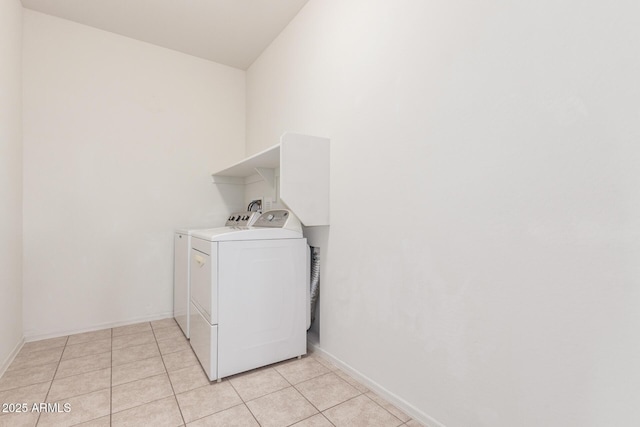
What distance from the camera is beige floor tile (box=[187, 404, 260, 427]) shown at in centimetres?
139

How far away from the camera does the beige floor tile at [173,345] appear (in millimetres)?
2182

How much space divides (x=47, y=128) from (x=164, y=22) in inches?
50.0

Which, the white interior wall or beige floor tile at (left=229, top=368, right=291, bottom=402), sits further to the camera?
the white interior wall

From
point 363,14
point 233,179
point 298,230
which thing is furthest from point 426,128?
point 233,179

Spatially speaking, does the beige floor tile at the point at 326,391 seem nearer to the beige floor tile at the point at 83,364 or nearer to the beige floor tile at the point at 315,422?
the beige floor tile at the point at 315,422

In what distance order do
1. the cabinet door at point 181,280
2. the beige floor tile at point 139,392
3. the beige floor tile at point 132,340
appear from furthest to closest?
1. the cabinet door at point 181,280
2. the beige floor tile at point 132,340
3. the beige floor tile at point 139,392

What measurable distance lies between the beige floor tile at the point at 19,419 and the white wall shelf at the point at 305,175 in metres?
1.61

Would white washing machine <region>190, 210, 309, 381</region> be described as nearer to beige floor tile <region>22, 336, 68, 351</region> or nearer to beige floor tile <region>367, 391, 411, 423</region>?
beige floor tile <region>367, 391, 411, 423</region>

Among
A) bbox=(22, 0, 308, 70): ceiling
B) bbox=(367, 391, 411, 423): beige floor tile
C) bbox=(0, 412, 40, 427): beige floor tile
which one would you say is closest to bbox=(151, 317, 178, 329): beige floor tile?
bbox=(0, 412, 40, 427): beige floor tile

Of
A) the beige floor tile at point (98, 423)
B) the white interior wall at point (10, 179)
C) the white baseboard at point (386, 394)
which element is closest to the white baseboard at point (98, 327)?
the white interior wall at point (10, 179)

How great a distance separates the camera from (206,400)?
5.16 ft

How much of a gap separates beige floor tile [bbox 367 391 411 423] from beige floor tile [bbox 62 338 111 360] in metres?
1.90

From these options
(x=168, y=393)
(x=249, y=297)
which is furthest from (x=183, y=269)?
(x=168, y=393)

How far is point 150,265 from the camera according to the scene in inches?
111
